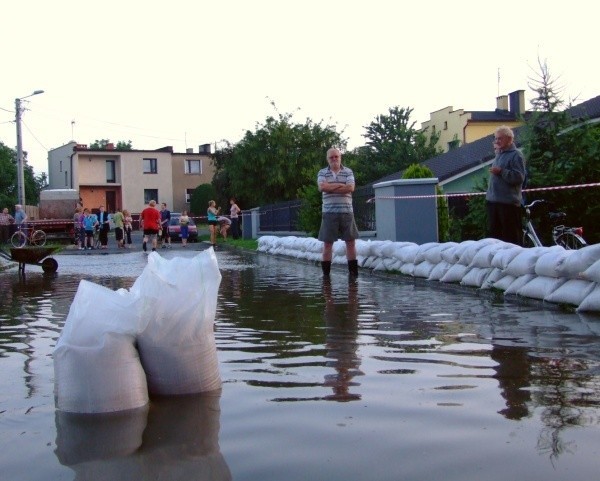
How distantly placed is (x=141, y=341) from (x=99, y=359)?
0.84ft

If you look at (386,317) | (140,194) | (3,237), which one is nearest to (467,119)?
(140,194)

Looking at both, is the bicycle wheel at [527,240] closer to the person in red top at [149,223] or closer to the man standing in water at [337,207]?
the man standing in water at [337,207]

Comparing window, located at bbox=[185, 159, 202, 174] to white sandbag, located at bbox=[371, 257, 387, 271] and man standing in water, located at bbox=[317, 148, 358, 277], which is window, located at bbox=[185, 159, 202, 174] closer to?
white sandbag, located at bbox=[371, 257, 387, 271]

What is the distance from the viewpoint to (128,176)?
266ft

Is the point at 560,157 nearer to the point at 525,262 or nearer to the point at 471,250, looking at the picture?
the point at 471,250

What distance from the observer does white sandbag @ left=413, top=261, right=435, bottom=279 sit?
452 inches

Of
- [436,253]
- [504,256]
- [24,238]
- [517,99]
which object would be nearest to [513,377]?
[504,256]

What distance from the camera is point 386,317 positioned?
301 inches

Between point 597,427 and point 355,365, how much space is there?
1.84 meters

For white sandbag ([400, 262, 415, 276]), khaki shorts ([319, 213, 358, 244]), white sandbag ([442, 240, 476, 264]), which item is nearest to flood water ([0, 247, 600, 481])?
white sandbag ([442, 240, 476, 264])

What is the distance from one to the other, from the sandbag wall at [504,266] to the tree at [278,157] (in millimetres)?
35803

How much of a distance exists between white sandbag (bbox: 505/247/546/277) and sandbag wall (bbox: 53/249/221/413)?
15.7 feet

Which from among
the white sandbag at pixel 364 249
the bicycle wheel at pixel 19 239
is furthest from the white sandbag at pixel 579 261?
the bicycle wheel at pixel 19 239

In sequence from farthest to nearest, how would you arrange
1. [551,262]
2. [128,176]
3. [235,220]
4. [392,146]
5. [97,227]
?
[128,176] → [392,146] → [235,220] → [97,227] → [551,262]
